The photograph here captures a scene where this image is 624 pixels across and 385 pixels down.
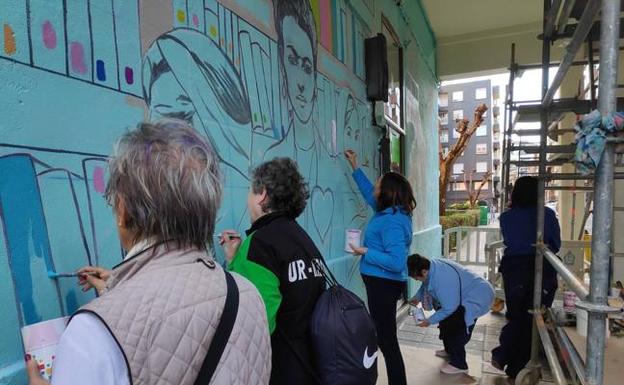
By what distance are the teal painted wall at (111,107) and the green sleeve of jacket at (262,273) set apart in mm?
459

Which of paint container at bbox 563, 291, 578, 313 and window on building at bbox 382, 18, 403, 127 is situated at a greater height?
window on building at bbox 382, 18, 403, 127

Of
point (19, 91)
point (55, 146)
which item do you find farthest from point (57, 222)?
point (19, 91)

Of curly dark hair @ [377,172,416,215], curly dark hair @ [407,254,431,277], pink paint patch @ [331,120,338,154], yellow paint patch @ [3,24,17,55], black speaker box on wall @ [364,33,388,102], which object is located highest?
black speaker box on wall @ [364,33,388,102]

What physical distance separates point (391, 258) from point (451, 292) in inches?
34.5

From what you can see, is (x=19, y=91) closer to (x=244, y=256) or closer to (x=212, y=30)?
(x=244, y=256)

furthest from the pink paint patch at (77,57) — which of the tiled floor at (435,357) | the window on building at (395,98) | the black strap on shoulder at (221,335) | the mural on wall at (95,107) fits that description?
the window on building at (395,98)

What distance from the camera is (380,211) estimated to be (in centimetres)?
310

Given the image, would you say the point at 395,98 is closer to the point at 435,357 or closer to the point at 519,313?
the point at 519,313

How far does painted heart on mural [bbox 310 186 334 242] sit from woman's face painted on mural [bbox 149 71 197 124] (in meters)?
1.38

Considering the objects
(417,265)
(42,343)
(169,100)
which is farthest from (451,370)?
(42,343)

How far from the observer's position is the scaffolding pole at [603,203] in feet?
4.41

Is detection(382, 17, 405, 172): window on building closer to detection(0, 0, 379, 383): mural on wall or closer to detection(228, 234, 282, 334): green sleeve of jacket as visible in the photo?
detection(0, 0, 379, 383): mural on wall

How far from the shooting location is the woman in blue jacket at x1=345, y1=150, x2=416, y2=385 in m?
2.89

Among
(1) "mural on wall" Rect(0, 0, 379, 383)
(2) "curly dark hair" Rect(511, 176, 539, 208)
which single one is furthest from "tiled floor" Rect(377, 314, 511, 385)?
(1) "mural on wall" Rect(0, 0, 379, 383)
